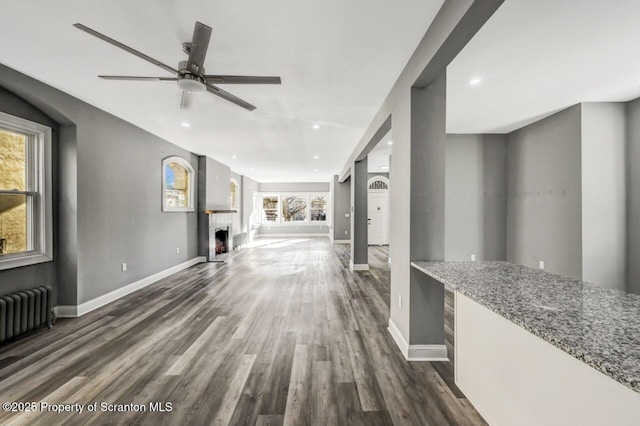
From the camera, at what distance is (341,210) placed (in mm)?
10312

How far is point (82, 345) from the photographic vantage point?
2596 millimetres

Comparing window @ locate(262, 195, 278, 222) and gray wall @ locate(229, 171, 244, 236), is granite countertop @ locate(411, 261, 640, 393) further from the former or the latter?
window @ locate(262, 195, 278, 222)

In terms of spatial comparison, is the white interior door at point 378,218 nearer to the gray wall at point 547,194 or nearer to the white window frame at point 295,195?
the white window frame at point 295,195

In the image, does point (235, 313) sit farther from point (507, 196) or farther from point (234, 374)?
point (507, 196)

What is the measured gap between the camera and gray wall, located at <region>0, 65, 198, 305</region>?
3.15 meters

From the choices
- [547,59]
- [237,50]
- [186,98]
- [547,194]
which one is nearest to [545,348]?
[547,59]

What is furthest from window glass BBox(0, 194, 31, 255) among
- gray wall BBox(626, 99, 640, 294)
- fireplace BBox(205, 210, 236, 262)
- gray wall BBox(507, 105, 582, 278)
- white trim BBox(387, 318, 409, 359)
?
gray wall BBox(626, 99, 640, 294)

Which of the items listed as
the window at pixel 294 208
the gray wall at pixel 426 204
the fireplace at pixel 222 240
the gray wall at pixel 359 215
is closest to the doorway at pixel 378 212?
the window at pixel 294 208

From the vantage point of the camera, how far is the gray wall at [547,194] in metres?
3.59

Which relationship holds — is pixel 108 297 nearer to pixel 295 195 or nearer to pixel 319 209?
pixel 295 195

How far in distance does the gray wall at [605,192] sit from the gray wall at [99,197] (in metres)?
6.37

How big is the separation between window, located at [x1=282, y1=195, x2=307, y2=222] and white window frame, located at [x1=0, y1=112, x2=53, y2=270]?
9355mm

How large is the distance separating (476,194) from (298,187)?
838cm

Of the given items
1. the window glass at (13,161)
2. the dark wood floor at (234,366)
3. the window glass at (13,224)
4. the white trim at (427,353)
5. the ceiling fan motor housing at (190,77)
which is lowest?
the dark wood floor at (234,366)
